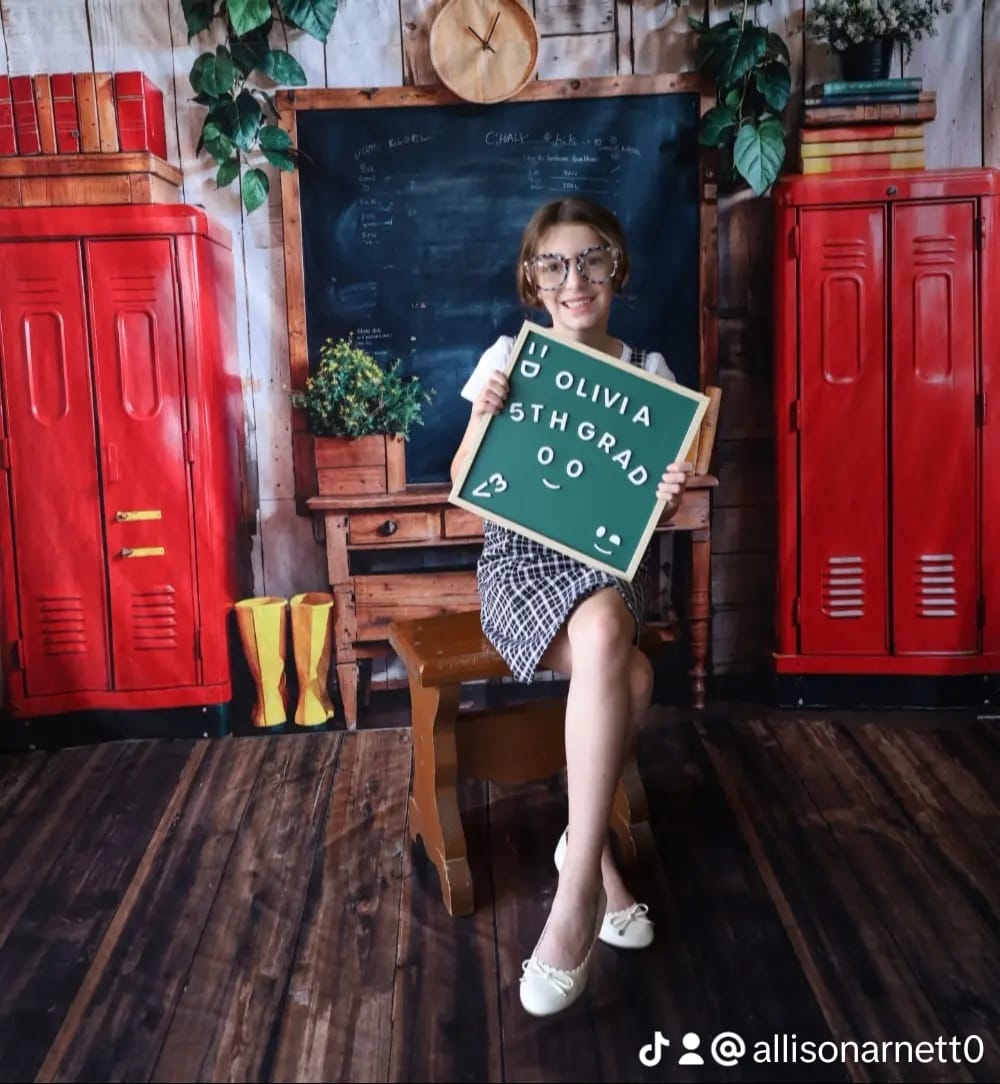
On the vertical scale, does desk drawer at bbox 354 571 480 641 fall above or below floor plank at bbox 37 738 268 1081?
above

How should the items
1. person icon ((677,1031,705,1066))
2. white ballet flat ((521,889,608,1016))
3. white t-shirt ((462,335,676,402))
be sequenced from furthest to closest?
1. white t-shirt ((462,335,676,402))
2. white ballet flat ((521,889,608,1016))
3. person icon ((677,1031,705,1066))

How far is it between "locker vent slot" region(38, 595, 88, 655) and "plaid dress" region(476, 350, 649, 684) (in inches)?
55.9

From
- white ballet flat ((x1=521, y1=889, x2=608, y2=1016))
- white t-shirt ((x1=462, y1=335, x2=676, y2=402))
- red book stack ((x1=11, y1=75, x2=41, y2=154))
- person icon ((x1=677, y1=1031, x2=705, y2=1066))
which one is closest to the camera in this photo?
person icon ((x1=677, y1=1031, x2=705, y2=1066))

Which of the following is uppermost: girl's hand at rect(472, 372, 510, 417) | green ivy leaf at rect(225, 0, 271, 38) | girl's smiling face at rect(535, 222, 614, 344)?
green ivy leaf at rect(225, 0, 271, 38)

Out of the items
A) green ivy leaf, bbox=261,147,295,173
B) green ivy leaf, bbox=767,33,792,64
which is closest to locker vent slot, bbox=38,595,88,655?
green ivy leaf, bbox=261,147,295,173

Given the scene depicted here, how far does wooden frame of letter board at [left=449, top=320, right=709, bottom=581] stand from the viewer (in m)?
1.91

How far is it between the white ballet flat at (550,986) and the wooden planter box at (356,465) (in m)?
1.57

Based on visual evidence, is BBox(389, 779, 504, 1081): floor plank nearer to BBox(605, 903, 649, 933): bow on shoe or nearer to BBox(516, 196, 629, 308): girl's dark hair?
BBox(605, 903, 649, 933): bow on shoe

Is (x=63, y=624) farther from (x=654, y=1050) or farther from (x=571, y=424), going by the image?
(x=654, y=1050)

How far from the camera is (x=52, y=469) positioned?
9.51 ft

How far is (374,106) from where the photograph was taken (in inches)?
120

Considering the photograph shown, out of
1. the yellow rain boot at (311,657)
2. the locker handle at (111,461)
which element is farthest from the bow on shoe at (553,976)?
the locker handle at (111,461)

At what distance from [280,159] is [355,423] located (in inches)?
30.5

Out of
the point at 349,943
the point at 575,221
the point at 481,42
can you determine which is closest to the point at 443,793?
the point at 349,943
